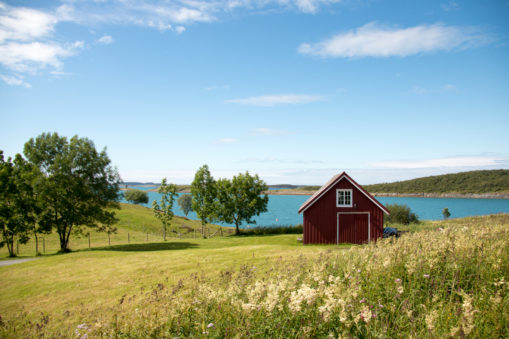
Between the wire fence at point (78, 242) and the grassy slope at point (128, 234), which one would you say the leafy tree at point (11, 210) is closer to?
the wire fence at point (78, 242)

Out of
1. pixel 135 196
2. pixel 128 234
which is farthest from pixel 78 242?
pixel 135 196

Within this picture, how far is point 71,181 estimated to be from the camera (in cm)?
3162

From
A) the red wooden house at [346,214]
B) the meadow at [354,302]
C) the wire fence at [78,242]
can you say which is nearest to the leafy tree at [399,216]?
the red wooden house at [346,214]

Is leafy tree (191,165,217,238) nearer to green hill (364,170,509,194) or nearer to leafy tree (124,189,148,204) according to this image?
leafy tree (124,189,148,204)

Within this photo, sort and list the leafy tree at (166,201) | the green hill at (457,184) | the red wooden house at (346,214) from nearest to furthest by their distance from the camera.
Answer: the red wooden house at (346,214) → the leafy tree at (166,201) → the green hill at (457,184)

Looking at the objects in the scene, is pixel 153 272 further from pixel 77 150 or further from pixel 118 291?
pixel 77 150

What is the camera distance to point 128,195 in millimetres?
141500

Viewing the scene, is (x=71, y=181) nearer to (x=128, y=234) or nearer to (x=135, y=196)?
(x=128, y=234)

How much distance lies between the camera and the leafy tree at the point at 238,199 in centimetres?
Result: 5450

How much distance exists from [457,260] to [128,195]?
489 ft

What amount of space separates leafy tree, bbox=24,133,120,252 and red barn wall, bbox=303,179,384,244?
21845 millimetres

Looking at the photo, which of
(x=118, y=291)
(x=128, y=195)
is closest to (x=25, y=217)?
(x=118, y=291)

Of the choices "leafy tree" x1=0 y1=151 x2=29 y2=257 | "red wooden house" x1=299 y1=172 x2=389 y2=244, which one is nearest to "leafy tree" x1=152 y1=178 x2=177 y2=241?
"leafy tree" x1=0 y1=151 x2=29 y2=257

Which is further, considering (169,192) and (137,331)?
(169,192)
